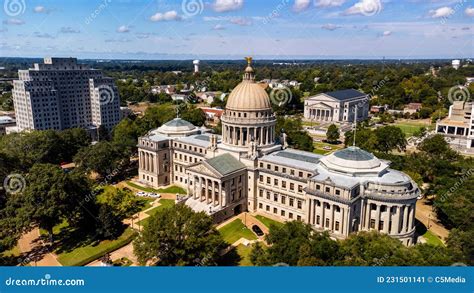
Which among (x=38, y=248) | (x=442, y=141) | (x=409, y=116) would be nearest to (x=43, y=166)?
(x=38, y=248)

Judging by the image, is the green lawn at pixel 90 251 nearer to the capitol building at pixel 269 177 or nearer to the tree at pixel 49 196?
the tree at pixel 49 196

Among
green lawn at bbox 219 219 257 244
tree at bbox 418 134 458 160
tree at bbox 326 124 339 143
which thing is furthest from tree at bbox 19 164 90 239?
tree at bbox 326 124 339 143

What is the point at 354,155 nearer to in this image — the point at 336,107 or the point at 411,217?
the point at 411,217

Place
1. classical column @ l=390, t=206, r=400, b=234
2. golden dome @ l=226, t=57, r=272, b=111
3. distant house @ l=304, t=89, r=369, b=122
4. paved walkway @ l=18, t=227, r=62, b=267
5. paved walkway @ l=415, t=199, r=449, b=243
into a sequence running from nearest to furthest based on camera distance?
paved walkway @ l=18, t=227, r=62, b=267, classical column @ l=390, t=206, r=400, b=234, paved walkway @ l=415, t=199, r=449, b=243, golden dome @ l=226, t=57, r=272, b=111, distant house @ l=304, t=89, r=369, b=122

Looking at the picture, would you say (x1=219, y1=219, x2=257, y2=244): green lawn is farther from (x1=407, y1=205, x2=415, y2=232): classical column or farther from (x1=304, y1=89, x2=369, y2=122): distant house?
(x1=304, y1=89, x2=369, y2=122): distant house

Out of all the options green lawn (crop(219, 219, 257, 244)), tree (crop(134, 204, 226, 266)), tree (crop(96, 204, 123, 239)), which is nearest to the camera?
tree (crop(134, 204, 226, 266))

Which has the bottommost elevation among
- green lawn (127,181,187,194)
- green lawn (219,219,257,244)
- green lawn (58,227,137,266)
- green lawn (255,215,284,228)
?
green lawn (58,227,137,266)

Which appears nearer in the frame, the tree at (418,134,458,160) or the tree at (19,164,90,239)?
the tree at (19,164,90,239)
